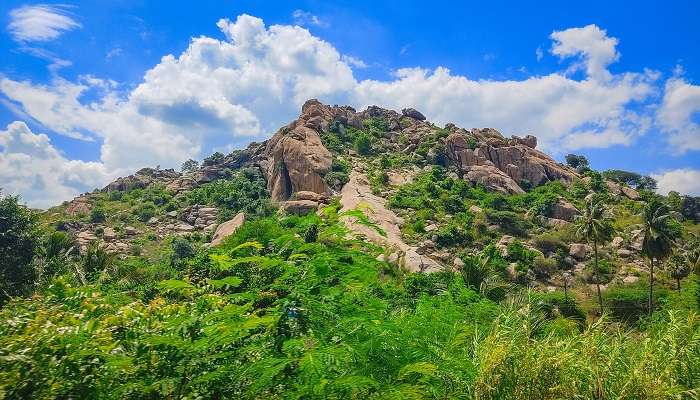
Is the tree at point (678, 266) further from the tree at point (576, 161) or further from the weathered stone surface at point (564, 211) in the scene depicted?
the tree at point (576, 161)

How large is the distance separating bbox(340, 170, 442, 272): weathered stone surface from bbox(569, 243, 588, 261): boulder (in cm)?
1729

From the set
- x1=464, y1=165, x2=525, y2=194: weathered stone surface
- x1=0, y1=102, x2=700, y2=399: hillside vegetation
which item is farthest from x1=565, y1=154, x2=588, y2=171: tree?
x1=464, y1=165, x2=525, y2=194: weathered stone surface

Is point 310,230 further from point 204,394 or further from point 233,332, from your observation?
point 204,394

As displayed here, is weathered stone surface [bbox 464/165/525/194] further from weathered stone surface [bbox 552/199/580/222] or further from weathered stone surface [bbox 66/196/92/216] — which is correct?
weathered stone surface [bbox 66/196/92/216]

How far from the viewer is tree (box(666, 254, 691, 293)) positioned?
45219 millimetres

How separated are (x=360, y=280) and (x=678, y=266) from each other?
49300 millimetres

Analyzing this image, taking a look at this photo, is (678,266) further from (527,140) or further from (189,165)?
(189,165)

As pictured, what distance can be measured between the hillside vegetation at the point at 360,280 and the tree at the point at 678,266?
0.60 ft

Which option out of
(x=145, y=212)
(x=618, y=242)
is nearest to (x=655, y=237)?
(x=618, y=242)

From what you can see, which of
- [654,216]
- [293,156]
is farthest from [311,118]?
[654,216]

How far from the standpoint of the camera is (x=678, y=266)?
45.2 meters

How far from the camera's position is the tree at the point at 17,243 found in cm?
2916

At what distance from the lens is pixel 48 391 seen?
4.31 m

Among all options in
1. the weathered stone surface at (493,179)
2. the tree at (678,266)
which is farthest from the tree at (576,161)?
the tree at (678,266)
